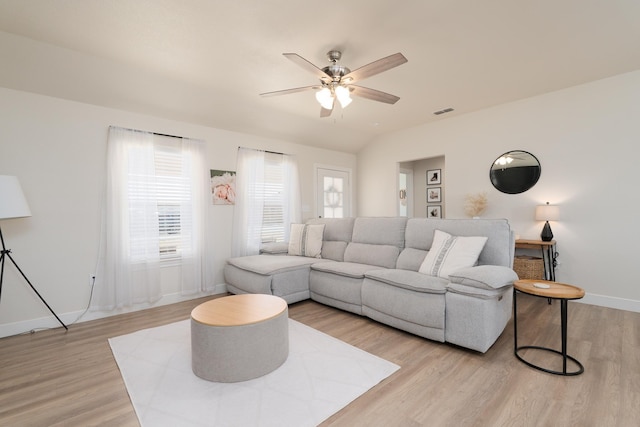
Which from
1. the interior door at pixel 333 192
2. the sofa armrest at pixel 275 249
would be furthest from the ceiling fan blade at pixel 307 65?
the interior door at pixel 333 192

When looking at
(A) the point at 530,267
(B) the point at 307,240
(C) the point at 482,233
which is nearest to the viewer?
(C) the point at 482,233

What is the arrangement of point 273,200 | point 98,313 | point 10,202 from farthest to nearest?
point 273,200, point 98,313, point 10,202

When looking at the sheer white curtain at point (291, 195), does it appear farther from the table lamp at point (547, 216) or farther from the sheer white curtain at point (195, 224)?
the table lamp at point (547, 216)

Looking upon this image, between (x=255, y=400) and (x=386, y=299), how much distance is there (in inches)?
59.5

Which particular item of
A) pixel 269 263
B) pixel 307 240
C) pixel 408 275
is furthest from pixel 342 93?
pixel 307 240

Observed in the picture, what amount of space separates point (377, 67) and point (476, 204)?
308 centimetres

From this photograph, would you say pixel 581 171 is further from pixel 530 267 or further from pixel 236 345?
pixel 236 345

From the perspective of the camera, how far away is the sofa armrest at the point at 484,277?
87.7 inches

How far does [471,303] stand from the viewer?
2277mm

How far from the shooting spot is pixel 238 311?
7.38 feet

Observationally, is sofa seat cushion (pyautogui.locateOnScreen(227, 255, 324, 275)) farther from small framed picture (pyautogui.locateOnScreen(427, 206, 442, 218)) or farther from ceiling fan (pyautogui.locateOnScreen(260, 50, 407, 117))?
small framed picture (pyautogui.locateOnScreen(427, 206, 442, 218))

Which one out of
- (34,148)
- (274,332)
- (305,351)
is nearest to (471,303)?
(305,351)

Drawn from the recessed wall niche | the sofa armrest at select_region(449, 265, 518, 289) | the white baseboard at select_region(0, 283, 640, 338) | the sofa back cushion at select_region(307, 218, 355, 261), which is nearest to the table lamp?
the white baseboard at select_region(0, 283, 640, 338)

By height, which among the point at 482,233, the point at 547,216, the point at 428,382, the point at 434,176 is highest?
the point at 434,176
